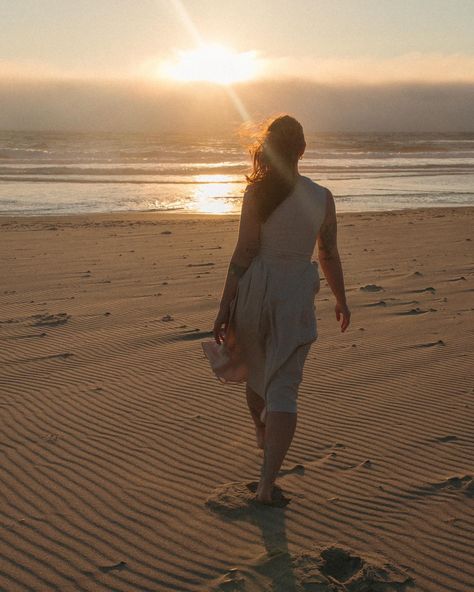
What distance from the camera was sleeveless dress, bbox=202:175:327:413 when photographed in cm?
403

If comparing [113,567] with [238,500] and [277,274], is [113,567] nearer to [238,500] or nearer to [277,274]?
[238,500]

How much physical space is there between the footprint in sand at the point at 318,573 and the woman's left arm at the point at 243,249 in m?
1.17

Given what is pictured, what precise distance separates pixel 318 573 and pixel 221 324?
4.34 feet

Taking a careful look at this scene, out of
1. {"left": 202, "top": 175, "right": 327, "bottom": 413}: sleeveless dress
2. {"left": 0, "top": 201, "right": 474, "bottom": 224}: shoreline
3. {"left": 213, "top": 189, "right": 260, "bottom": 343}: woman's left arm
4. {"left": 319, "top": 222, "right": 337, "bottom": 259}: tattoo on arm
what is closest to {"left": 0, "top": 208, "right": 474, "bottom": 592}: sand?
{"left": 202, "top": 175, "right": 327, "bottom": 413}: sleeveless dress

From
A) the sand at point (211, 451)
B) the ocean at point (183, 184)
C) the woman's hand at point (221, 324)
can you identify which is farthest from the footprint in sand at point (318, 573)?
the ocean at point (183, 184)

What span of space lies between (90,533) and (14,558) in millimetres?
390

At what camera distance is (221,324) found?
Result: 13.9ft

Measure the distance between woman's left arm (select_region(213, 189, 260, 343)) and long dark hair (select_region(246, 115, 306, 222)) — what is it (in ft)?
0.15

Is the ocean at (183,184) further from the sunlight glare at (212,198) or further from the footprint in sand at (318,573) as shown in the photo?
the footprint in sand at (318,573)

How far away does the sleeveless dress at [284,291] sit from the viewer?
4027 millimetres

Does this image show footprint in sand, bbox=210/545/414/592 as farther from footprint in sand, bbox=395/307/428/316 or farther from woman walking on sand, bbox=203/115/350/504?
footprint in sand, bbox=395/307/428/316

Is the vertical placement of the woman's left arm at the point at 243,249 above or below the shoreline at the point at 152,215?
above

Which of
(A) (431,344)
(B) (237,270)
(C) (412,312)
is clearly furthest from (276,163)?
(C) (412,312)

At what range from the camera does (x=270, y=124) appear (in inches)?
160
